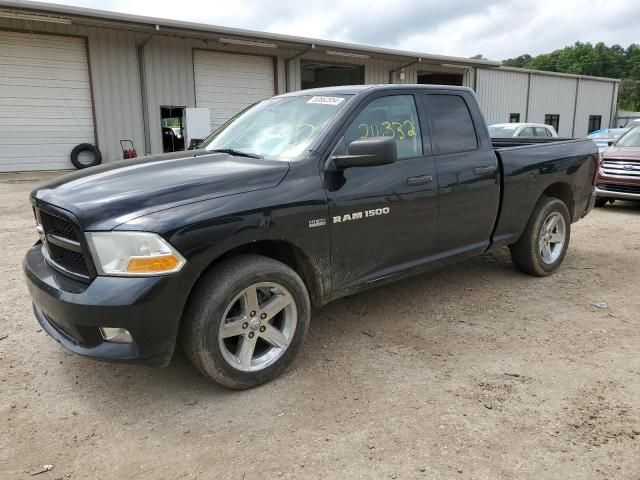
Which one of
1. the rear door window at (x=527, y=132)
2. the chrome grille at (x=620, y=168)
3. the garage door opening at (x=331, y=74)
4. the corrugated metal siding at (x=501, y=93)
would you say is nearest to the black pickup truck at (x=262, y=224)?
the chrome grille at (x=620, y=168)

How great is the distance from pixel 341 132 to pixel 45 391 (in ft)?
8.33

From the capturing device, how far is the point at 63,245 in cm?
290

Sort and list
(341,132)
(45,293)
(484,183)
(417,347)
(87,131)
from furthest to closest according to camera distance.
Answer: (87,131)
(484,183)
(417,347)
(341,132)
(45,293)

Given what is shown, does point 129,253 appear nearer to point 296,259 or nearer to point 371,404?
point 296,259

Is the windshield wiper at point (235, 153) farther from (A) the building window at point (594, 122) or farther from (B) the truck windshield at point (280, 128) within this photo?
(A) the building window at point (594, 122)

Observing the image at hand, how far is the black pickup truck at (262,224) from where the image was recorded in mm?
2678

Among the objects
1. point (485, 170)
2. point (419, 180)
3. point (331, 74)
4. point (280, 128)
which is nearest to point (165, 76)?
point (331, 74)

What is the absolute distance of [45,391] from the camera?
3154mm

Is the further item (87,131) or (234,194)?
(87,131)

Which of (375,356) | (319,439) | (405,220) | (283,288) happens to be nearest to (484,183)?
(405,220)

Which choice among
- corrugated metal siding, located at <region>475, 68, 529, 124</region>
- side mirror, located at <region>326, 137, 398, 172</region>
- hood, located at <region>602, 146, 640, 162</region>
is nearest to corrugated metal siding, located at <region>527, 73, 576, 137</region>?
corrugated metal siding, located at <region>475, 68, 529, 124</region>

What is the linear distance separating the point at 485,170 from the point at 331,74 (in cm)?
2154

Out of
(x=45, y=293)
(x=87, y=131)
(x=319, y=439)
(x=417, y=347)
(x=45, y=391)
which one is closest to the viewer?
(x=319, y=439)

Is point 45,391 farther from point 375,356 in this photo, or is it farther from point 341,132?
point 341,132
